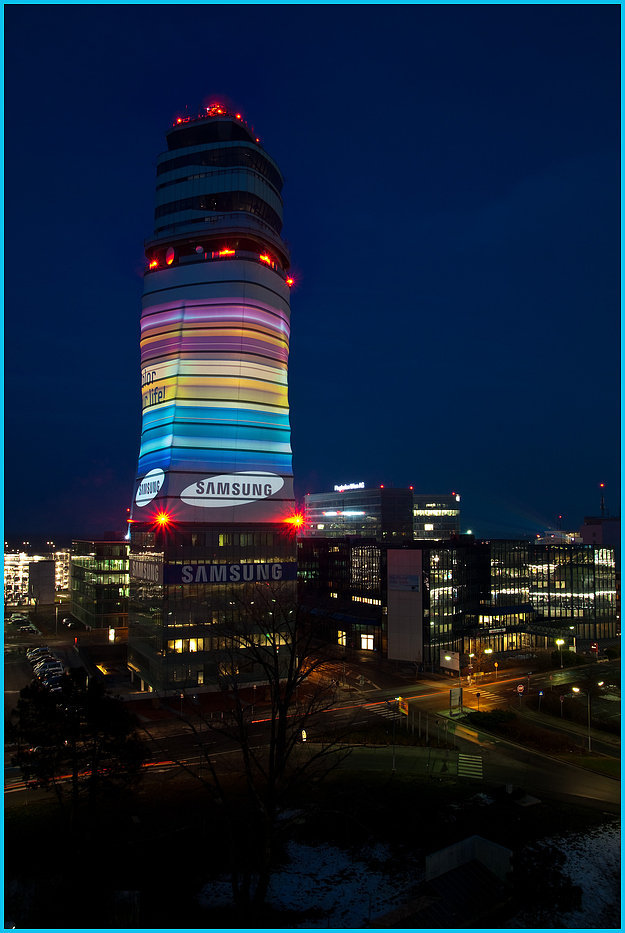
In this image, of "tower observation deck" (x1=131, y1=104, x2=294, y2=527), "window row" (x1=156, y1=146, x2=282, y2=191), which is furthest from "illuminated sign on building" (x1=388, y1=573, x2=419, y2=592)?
"window row" (x1=156, y1=146, x2=282, y2=191)

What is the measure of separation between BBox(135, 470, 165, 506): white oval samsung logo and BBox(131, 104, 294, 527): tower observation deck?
29 cm

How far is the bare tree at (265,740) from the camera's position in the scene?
20.2 metres

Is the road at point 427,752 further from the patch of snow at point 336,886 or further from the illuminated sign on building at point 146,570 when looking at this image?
the illuminated sign on building at point 146,570

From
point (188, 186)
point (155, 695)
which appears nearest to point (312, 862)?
point (155, 695)

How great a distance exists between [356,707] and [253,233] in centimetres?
6080

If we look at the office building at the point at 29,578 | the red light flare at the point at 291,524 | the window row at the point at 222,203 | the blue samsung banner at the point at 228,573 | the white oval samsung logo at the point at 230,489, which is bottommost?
the office building at the point at 29,578

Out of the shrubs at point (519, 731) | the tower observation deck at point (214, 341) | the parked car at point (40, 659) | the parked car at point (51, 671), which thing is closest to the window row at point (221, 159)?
the tower observation deck at point (214, 341)

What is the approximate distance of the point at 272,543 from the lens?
70.0m

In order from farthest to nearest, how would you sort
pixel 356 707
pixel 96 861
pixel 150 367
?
pixel 150 367 < pixel 356 707 < pixel 96 861

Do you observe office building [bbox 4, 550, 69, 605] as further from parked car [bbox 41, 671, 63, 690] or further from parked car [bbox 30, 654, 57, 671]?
parked car [bbox 41, 671, 63, 690]

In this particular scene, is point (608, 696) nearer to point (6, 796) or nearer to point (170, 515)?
point (170, 515)

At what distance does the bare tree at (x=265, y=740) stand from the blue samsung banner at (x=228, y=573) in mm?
1358

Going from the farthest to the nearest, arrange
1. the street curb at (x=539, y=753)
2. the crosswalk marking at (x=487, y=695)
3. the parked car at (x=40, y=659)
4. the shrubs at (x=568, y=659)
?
the shrubs at (x=568, y=659) < the parked car at (x=40, y=659) < the crosswalk marking at (x=487, y=695) < the street curb at (x=539, y=753)

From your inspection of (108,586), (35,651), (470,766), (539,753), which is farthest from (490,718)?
(108,586)
